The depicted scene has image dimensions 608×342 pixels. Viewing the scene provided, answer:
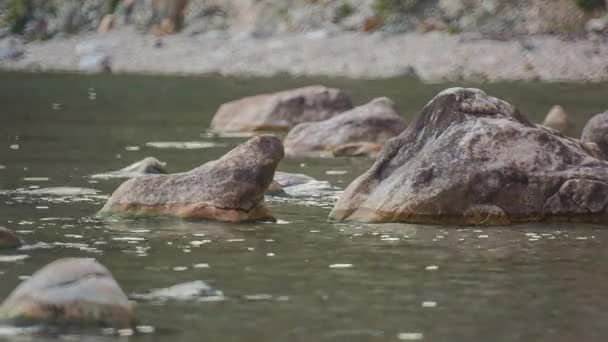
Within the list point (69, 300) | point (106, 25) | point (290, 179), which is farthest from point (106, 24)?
point (69, 300)

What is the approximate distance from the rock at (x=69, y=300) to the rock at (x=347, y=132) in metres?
12.7

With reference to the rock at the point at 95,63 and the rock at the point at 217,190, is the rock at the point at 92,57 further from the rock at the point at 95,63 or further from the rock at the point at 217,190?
the rock at the point at 217,190

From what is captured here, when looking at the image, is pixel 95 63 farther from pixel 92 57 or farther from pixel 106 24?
pixel 106 24

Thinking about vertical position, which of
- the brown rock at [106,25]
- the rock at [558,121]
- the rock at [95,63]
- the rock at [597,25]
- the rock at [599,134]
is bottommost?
the rock at [558,121]

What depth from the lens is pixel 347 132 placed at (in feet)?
75.9

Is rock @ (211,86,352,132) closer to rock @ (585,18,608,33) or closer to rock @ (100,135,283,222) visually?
rock @ (100,135,283,222)

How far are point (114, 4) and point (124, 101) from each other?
2295 centimetres

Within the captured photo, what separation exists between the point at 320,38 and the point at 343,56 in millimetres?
3061

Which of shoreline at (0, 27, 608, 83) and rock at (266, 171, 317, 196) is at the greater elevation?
shoreline at (0, 27, 608, 83)

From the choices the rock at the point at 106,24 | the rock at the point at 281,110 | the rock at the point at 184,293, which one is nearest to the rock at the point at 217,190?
the rock at the point at 184,293

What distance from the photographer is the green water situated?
9734mm

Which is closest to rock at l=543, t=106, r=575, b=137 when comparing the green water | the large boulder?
the green water

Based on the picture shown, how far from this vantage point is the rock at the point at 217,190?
47.1 feet

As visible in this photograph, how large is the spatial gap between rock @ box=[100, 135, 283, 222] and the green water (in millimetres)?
250
